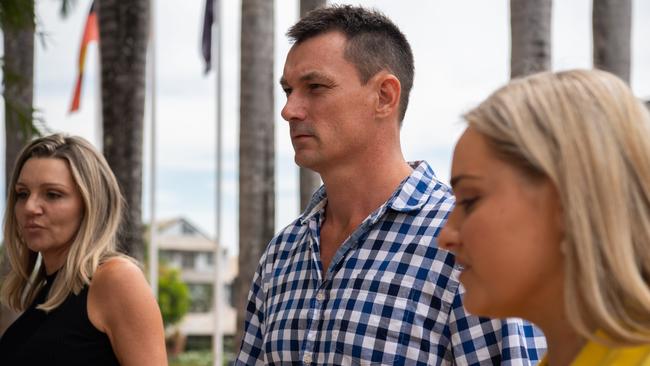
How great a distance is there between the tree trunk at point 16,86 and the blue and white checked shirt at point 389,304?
97.0 inches

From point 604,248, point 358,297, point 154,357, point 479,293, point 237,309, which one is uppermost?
point 604,248

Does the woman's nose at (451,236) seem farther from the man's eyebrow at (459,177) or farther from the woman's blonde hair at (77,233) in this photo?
the woman's blonde hair at (77,233)

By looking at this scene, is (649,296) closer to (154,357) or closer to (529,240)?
(529,240)

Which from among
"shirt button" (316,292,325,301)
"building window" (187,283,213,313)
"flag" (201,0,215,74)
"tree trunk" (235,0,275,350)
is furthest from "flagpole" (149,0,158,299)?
"building window" (187,283,213,313)

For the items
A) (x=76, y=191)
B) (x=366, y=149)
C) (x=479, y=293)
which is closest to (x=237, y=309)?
(x=76, y=191)

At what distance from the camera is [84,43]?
2052cm

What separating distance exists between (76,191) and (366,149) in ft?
5.15

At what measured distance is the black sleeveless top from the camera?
3.76 m

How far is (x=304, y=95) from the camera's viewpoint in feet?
10.2

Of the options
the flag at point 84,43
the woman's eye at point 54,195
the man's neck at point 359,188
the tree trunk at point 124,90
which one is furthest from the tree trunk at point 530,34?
the flag at point 84,43

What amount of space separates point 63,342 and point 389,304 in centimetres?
158

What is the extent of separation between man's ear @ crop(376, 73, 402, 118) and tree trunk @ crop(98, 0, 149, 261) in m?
6.42

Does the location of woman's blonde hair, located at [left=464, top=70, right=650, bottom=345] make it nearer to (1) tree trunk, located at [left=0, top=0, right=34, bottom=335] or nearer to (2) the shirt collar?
(2) the shirt collar

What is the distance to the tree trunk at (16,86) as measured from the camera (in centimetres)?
911
